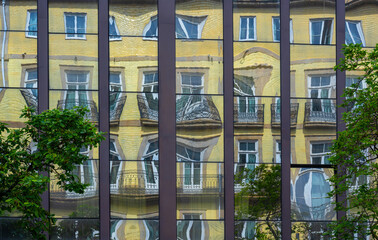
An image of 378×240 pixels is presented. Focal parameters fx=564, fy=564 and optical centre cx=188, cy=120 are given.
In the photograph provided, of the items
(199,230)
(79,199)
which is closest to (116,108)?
(79,199)

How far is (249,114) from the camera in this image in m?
21.8

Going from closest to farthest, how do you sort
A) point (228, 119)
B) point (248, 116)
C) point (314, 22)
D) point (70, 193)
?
point (70, 193) → point (228, 119) → point (248, 116) → point (314, 22)

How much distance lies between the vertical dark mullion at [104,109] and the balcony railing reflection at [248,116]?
497 centimetres

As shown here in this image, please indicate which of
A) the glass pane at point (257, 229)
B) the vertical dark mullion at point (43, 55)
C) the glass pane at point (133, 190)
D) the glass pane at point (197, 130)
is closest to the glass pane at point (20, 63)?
the vertical dark mullion at point (43, 55)

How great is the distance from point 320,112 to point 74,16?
10199mm

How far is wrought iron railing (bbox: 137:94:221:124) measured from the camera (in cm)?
2145

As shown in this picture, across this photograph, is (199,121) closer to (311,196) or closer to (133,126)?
(133,126)

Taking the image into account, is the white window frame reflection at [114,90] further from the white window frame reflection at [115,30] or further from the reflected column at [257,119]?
the reflected column at [257,119]

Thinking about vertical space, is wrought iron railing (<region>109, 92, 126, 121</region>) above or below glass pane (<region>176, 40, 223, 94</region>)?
below

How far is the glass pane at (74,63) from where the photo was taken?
21391 millimetres

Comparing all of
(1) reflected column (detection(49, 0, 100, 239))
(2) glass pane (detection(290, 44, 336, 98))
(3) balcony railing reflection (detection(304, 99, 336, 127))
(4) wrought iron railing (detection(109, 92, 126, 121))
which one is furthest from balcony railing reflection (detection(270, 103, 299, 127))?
(1) reflected column (detection(49, 0, 100, 239))

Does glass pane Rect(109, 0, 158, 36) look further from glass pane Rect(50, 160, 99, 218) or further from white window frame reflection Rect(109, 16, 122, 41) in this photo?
glass pane Rect(50, 160, 99, 218)

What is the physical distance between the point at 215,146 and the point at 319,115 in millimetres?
4270

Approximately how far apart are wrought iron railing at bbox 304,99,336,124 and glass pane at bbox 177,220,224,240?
5.34 m
